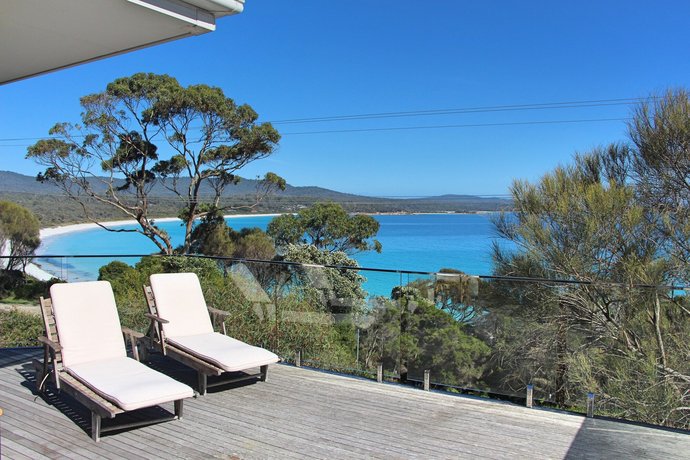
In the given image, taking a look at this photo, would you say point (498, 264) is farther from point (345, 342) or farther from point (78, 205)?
point (78, 205)

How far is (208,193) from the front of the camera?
23641 mm

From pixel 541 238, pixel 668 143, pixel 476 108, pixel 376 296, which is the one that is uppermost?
pixel 476 108

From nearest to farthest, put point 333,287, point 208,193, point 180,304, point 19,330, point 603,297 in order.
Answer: point 180,304
point 333,287
point 603,297
point 19,330
point 208,193

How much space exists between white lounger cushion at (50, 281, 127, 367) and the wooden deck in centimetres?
39

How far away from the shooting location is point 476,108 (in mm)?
42188

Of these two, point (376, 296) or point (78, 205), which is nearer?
point (376, 296)

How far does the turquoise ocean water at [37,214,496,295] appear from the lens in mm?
6922

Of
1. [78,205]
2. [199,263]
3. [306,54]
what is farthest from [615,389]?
[306,54]

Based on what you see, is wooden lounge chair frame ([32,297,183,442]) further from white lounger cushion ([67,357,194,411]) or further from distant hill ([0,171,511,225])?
distant hill ([0,171,511,225])

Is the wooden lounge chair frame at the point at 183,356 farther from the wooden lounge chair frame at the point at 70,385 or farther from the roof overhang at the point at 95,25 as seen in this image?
the roof overhang at the point at 95,25

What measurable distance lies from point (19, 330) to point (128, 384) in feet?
13.5

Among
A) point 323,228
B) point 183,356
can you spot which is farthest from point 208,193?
point 183,356

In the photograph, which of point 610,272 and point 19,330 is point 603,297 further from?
point 19,330

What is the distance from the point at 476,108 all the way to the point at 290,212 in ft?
78.7
